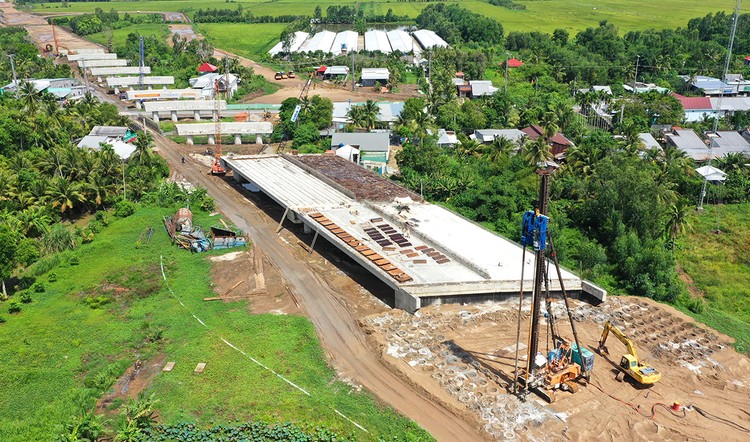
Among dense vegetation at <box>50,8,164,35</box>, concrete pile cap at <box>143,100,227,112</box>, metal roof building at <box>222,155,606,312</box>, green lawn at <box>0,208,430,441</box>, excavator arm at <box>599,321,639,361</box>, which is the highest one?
dense vegetation at <box>50,8,164,35</box>

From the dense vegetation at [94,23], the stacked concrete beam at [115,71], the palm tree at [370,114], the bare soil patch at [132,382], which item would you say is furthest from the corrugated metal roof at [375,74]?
the dense vegetation at [94,23]

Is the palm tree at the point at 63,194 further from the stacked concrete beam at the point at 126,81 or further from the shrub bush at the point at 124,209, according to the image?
the stacked concrete beam at the point at 126,81

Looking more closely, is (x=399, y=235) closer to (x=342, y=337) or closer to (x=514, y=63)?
(x=342, y=337)

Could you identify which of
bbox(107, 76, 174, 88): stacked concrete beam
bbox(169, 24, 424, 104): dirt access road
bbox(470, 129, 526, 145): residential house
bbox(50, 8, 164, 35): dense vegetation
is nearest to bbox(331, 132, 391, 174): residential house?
bbox(470, 129, 526, 145): residential house

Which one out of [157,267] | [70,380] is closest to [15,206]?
[157,267]

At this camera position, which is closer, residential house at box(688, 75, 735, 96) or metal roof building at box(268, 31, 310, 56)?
residential house at box(688, 75, 735, 96)

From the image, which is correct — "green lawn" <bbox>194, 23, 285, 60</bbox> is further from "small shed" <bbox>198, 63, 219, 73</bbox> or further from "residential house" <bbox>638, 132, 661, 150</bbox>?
"residential house" <bbox>638, 132, 661, 150</bbox>

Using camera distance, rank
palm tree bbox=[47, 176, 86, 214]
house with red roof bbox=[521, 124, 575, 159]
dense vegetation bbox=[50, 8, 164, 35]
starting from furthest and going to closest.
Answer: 1. dense vegetation bbox=[50, 8, 164, 35]
2. house with red roof bbox=[521, 124, 575, 159]
3. palm tree bbox=[47, 176, 86, 214]
